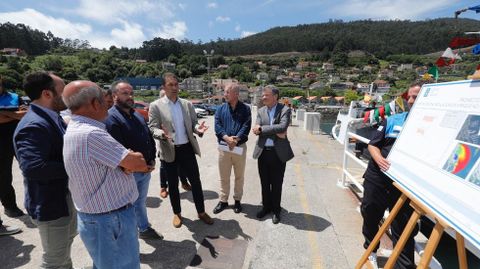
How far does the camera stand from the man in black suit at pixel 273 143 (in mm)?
3752

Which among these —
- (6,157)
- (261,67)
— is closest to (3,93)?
Answer: (6,157)

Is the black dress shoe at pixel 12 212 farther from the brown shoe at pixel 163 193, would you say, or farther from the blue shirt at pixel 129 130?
the blue shirt at pixel 129 130

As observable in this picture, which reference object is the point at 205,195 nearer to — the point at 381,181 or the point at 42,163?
the point at 381,181

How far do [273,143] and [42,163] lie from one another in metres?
2.66

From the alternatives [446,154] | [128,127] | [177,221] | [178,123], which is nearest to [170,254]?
[177,221]

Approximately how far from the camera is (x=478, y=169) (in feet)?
4.95

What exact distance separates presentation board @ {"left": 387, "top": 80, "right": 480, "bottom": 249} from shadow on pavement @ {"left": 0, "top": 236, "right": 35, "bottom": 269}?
3781 millimetres

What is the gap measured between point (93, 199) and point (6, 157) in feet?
9.52

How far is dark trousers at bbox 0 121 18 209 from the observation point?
3.52 m

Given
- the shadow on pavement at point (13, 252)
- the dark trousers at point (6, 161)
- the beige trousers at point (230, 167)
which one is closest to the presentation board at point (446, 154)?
the beige trousers at point (230, 167)

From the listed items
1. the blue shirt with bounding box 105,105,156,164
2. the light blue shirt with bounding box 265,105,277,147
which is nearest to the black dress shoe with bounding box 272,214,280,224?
the light blue shirt with bounding box 265,105,277,147

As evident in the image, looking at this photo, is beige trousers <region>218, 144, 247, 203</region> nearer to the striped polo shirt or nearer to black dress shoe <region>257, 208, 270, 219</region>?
black dress shoe <region>257, 208, 270, 219</region>

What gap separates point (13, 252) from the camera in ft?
9.82

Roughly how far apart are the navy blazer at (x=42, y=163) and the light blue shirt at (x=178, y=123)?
5.21ft
